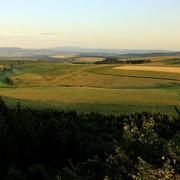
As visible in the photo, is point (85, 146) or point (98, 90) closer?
point (85, 146)

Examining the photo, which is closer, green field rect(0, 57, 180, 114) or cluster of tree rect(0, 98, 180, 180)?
cluster of tree rect(0, 98, 180, 180)

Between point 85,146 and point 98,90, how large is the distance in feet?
137

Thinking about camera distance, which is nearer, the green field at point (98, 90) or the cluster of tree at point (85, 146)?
the cluster of tree at point (85, 146)

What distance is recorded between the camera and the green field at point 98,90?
69.9 meters

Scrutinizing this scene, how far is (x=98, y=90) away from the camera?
87125 mm

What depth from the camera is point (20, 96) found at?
81.3 metres

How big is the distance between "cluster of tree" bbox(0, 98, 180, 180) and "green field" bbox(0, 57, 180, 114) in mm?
8825

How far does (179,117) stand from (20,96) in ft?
131

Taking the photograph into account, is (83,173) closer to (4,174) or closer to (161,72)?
(4,174)

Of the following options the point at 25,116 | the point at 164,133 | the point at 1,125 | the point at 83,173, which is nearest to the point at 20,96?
the point at 25,116

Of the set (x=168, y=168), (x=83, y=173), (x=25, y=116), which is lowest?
(x=25, y=116)

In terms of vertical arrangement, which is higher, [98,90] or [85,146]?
[98,90]

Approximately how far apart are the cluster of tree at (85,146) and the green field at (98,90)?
882 centimetres

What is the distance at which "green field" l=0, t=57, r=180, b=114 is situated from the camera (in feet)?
229
